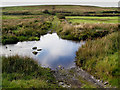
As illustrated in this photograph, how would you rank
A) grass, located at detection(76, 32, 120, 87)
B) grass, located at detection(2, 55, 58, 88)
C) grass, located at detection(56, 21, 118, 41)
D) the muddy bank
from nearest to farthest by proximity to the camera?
grass, located at detection(2, 55, 58, 88) → the muddy bank → grass, located at detection(76, 32, 120, 87) → grass, located at detection(56, 21, 118, 41)

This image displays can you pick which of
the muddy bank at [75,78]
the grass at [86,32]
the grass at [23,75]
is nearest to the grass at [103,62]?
the muddy bank at [75,78]

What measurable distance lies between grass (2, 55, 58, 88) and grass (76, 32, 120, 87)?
2.77 m

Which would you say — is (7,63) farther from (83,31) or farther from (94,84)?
(83,31)

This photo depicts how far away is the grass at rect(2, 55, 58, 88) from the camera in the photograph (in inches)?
238

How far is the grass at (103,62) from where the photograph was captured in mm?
7220

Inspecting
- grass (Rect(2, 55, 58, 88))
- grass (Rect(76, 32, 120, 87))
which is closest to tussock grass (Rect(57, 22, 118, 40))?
grass (Rect(76, 32, 120, 87))

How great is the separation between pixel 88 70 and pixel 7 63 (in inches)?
210

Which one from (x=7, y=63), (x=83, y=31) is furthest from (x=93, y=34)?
(x=7, y=63)

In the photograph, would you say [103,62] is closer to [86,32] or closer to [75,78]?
[75,78]

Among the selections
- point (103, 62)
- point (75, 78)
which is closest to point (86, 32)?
point (103, 62)

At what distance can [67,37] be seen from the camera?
779 inches

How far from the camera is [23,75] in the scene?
7.07 metres

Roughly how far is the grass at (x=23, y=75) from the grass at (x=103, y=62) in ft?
9.08

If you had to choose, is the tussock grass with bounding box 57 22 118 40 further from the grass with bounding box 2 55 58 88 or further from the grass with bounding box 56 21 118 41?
the grass with bounding box 2 55 58 88
